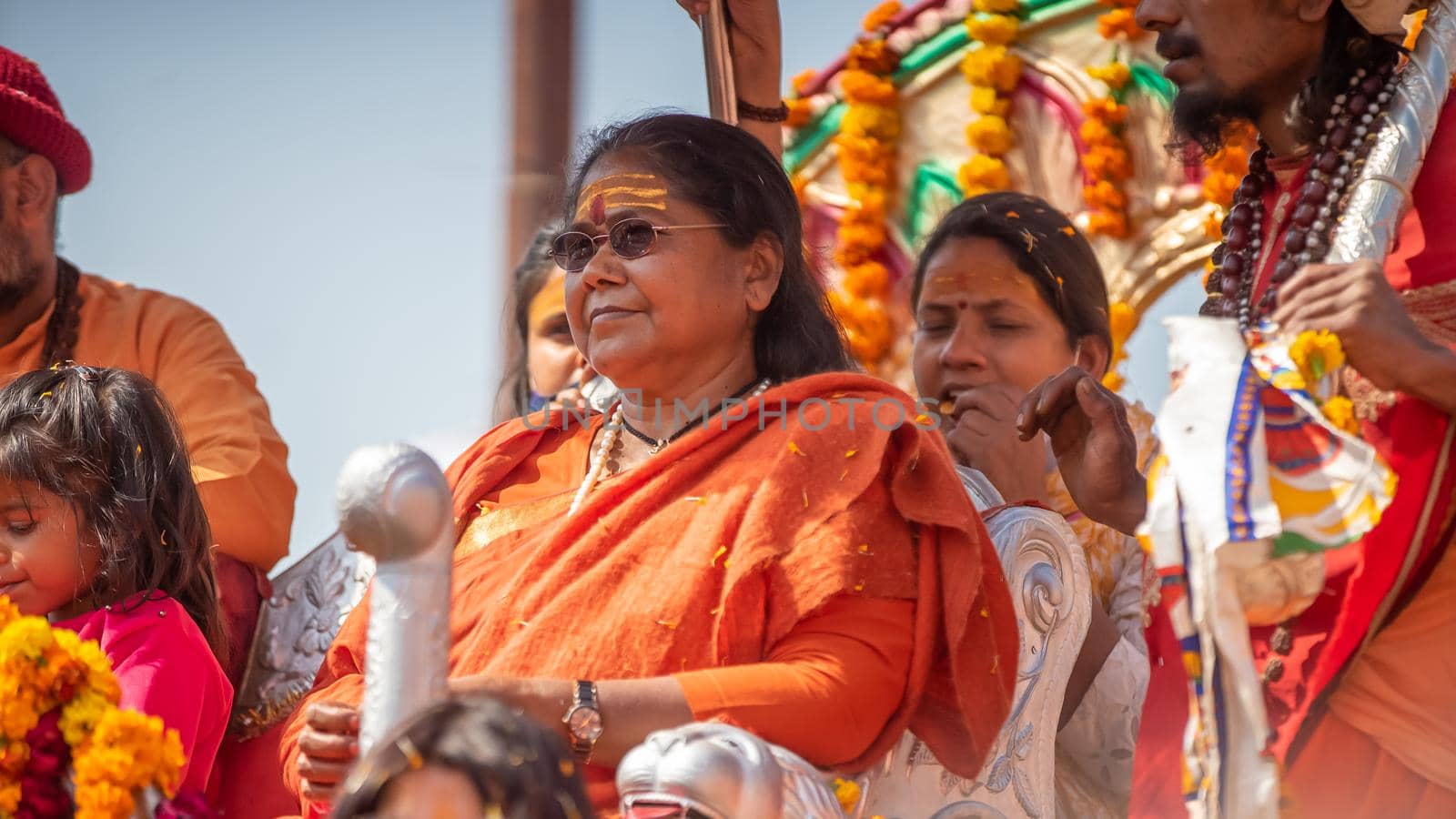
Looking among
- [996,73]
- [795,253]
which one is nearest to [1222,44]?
[795,253]

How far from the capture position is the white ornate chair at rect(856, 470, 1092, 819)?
10.1 ft

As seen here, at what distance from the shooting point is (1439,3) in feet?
10.7

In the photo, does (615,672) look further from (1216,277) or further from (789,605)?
(1216,277)

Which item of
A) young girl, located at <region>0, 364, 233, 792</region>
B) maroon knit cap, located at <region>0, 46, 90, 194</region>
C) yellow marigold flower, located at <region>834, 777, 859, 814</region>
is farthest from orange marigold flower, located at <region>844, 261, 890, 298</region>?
yellow marigold flower, located at <region>834, 777, 859, 814</region>

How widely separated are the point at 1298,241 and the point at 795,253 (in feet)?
3.16

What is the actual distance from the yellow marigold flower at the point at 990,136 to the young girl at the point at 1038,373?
5.00ft

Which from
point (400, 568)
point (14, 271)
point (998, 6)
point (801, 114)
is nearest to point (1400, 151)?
point (400, 568)

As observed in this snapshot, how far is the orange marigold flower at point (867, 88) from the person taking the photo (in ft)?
20.6

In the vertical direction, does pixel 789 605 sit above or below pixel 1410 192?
below

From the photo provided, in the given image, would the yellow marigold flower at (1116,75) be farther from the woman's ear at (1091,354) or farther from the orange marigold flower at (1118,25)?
the woman's ear at (1091,354)

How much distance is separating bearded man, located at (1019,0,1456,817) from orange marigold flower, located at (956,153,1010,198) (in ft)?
8.34

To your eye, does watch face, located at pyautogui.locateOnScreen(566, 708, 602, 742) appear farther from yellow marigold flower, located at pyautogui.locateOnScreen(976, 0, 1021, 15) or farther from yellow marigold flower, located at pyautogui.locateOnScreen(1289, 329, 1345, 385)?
yellow marigold flower, located at pyautogui.locateOnScreen(976, 0, 1021, 15)

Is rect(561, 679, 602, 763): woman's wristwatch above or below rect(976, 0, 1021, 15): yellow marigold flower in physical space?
below

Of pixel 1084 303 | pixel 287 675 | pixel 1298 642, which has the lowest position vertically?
pixel 287 675
